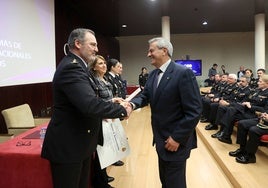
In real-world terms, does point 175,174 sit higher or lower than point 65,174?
lower

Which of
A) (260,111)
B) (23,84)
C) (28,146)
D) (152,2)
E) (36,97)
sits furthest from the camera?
(152,2)

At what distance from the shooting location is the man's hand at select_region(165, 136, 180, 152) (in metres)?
1.66

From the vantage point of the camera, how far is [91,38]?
4.95 ft

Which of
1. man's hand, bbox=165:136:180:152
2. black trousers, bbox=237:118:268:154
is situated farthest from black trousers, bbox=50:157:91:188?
black trousers, bbox=237:118:268:154

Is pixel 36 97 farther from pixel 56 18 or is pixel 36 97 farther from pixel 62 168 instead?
pixel 62 168

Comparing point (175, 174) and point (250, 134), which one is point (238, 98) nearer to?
point (250, 134)

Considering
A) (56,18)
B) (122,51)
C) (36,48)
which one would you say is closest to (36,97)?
(36,48)

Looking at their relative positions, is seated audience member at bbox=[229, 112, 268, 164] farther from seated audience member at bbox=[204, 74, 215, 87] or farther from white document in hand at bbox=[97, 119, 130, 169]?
seated audience member at bbox=[204, 74, 215, 87]

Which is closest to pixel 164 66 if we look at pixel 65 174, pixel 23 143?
pixel 65 174

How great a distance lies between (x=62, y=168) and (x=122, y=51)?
13.0 m

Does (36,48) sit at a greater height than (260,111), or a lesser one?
greater

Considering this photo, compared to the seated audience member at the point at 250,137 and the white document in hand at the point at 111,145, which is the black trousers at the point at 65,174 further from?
the seated audience member at the point at 250,137

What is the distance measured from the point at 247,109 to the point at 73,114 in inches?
125

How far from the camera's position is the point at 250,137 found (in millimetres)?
3064
